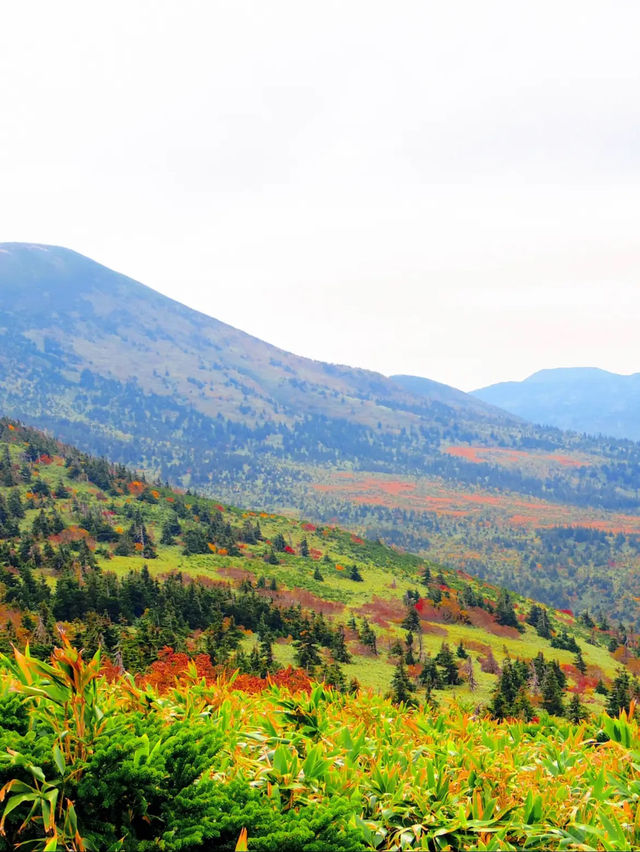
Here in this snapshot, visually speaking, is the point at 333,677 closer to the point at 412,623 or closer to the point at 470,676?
the point at 470,676

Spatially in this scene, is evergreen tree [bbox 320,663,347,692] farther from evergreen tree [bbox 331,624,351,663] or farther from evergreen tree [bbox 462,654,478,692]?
evergreen tree [bbox 462,654,478,692]

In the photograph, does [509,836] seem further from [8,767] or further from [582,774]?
[8,767]

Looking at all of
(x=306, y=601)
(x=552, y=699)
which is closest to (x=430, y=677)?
(x=552, y=699)

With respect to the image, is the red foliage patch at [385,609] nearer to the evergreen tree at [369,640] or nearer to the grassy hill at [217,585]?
the grassy hill at [217,585]

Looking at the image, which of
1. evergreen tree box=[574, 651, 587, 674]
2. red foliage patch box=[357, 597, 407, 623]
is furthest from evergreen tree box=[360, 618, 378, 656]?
evergreen tree box=[574, 651, 587, 674]

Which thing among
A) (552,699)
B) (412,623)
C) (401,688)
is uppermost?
(552,699)

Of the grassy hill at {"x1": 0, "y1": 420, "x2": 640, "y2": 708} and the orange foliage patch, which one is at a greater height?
the orange foliage patch

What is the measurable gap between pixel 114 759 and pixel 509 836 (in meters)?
3.48

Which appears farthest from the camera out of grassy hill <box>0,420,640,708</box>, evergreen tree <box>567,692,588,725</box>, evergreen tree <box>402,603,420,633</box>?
evergreen tree <box>402,603,420,633</box>

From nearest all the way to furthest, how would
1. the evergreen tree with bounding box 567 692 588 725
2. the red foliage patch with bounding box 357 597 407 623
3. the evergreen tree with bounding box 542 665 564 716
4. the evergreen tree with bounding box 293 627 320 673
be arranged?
the evergreen tree with bounding box 567 692 588 725, the evergreen tree with bounding box 542 665 564 716, the evergreen tree with bounding box 293 627 320 673, the red foliage patch with bounding box 357 597 407 623

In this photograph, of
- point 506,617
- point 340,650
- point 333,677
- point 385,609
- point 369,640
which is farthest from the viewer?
point 506,617

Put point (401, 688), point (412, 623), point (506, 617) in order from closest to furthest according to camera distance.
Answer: point (401, 688), point (412, 623), point (506, 617)

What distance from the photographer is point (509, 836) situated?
5102 millimetres

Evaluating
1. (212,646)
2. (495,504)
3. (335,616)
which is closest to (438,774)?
(212,646)
